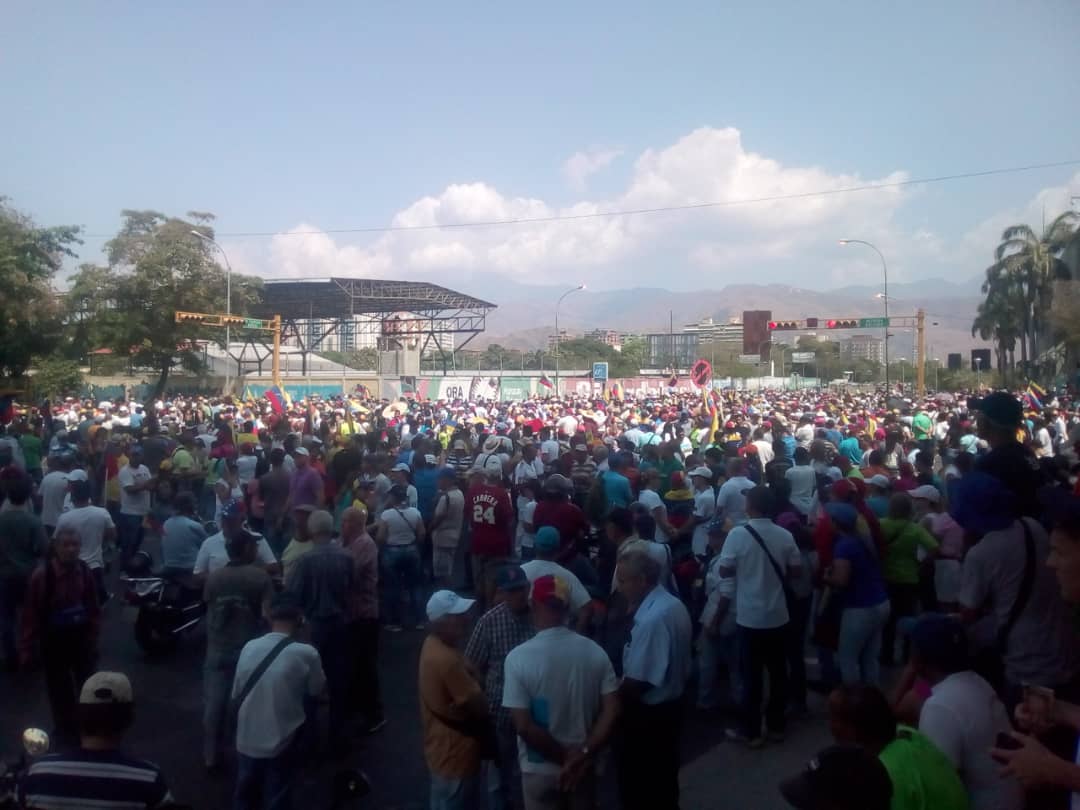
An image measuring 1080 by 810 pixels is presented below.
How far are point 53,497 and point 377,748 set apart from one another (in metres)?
5.61

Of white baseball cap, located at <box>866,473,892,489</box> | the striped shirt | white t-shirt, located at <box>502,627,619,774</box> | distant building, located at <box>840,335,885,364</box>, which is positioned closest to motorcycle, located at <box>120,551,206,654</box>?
white t-shirt, located at <box>502,627,619,774</box>

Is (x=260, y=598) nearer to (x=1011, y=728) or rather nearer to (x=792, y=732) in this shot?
(x=792, y=732)

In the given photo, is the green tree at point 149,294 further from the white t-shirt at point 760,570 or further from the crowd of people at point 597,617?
the white t-shirt at point 760,570

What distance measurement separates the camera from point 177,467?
11445mm

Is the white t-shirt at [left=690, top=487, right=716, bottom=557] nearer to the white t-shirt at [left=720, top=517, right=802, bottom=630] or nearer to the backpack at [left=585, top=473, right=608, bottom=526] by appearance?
the backpack at [left=585, top=473, right=608, bottom=526]

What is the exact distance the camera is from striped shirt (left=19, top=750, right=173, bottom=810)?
2.74 m

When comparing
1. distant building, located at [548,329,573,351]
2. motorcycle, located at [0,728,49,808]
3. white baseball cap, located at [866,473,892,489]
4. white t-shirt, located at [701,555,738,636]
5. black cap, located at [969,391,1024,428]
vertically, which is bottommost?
white t-shirt, located at [701,555,738,636]

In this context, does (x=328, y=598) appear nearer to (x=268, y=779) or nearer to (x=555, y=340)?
(x=268, y=779)

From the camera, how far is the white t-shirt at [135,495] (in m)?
10.4

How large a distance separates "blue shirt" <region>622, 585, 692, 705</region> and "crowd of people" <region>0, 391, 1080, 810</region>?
0.01 meters

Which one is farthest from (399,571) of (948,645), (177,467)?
(948,645)

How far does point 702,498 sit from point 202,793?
203 inches

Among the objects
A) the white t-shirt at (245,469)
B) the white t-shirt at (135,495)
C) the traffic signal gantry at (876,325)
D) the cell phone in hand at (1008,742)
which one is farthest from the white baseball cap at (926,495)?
the traffic signal gantry at (876,325)

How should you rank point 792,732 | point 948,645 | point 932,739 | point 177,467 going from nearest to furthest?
1. point 932,739
2. point 948,645
3. point 792,732
4. point 177,467
